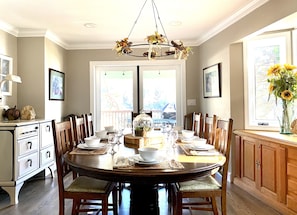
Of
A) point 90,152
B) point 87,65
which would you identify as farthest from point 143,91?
point 90,152

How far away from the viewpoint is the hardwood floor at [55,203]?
103 inches

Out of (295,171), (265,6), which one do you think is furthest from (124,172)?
(265,6)

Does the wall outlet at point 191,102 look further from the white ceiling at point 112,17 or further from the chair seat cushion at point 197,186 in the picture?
the chair seat cushion at point 197,186

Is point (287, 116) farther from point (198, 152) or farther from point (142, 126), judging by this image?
point (142, 126)

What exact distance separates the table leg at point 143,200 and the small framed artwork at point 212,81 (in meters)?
2.48

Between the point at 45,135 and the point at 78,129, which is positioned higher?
A: the point at 78,129

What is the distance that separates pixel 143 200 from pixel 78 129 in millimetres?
1386

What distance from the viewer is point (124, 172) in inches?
58.8

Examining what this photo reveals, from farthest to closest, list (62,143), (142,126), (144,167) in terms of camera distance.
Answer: (142,126) < (62,143) < (144,167)

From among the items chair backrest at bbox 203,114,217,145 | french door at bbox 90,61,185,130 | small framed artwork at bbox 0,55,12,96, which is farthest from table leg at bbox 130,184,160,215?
french door at bbox 90,61,185,130

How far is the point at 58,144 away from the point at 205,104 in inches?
124

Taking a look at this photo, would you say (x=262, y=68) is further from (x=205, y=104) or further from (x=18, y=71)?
(x=18, y=71)

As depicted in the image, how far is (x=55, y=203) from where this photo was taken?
286cm

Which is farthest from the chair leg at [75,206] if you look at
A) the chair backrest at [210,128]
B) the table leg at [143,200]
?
the chair backrest at [210,128]
